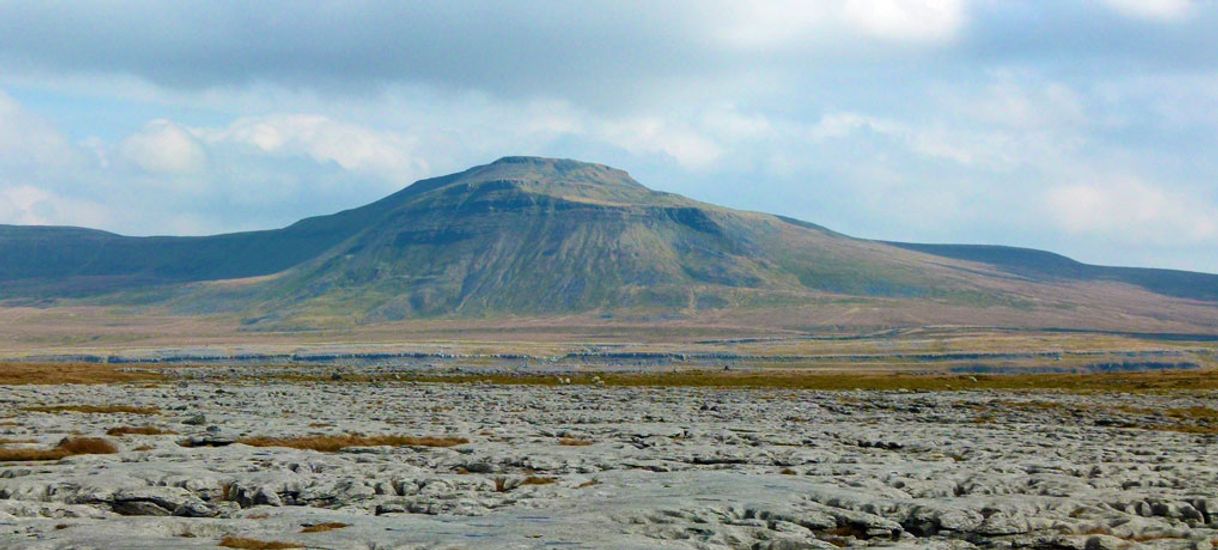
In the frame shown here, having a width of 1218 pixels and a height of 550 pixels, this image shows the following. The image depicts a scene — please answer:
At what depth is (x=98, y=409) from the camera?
72.8 m

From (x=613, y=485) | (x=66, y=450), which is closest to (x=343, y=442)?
(x=66, y=450)

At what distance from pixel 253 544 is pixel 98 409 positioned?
50.7 m

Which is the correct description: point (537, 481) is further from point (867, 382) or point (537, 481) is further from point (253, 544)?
point (867, 382)

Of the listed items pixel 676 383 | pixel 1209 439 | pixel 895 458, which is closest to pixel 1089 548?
pixel 895 458

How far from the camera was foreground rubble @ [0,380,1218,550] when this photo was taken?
30062mm

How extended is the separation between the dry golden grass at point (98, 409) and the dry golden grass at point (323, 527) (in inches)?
1739

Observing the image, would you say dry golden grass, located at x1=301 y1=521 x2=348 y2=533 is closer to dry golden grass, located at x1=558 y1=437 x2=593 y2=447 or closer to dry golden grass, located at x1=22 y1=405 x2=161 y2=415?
dry golden grass, located at x1=558 y1=437 x2=593 y2=447

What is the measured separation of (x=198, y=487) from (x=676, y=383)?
96114 millimetres

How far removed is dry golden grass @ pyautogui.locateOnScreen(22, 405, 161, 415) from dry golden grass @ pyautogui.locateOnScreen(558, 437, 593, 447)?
94.0 feet

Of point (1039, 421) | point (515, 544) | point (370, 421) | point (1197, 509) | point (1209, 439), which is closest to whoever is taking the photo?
point (515, 544)

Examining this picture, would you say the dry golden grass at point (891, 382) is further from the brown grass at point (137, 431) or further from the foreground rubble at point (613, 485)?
the brown grass at point (137, 431)

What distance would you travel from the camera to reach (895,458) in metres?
48.0

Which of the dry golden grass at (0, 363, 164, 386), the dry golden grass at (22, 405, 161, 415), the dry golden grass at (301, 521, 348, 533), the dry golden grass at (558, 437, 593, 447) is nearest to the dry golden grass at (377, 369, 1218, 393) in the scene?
the dry golden grass at (0, 363, 164, 386)

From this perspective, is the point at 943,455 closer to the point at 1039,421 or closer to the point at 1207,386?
the point at 1039,421
